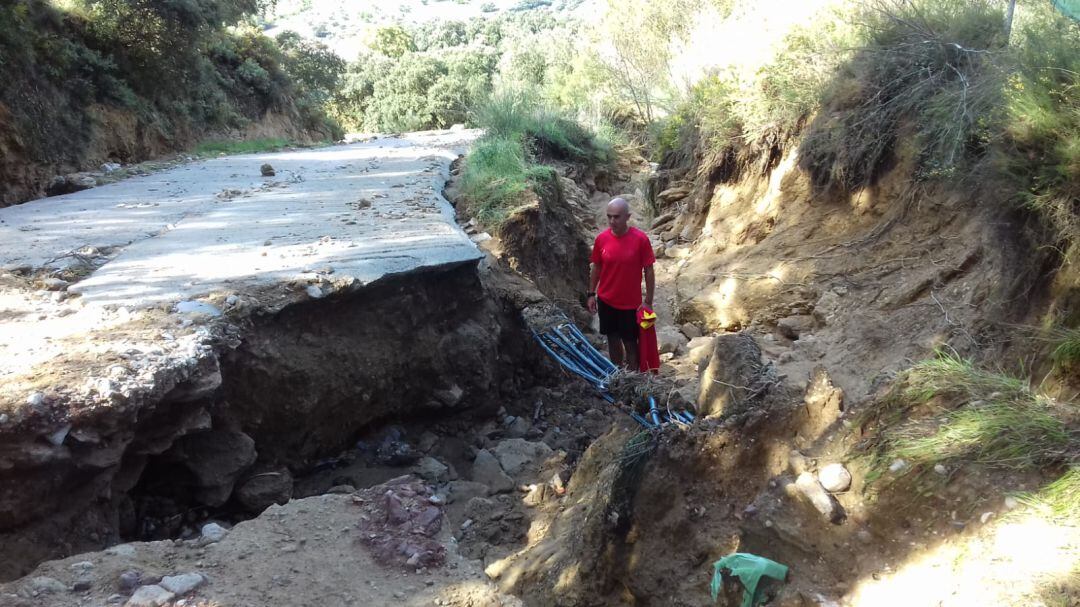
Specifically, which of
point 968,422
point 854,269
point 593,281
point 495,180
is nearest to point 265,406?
point 593,281

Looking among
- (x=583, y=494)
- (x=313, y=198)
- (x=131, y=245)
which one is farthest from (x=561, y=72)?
(x=583, y=494)

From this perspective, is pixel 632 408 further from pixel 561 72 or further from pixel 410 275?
pixel 561 72

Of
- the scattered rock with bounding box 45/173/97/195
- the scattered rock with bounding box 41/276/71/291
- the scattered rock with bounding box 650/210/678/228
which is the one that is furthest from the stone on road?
the scattered rock with bounding box 650/210/678/228

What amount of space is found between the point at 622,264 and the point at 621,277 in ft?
0.35

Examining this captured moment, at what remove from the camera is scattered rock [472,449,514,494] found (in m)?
4.48

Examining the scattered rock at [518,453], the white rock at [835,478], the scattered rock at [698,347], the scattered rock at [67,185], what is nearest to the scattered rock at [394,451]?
the scattered rock at [518,453]

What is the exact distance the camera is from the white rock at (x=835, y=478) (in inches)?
115

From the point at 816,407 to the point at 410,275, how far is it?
278 cm

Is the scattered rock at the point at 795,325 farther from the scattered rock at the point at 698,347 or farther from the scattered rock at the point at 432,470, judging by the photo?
the scattered rock at the point at 432,470

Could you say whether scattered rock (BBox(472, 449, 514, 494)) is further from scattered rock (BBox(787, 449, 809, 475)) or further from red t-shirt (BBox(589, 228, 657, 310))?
scattered rock (BBox(787, 449, 809, 475))

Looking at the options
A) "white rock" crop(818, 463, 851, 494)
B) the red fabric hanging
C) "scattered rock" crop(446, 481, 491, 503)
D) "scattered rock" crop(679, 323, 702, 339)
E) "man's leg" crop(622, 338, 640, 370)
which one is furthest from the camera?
"scattered rock" crop(679, 323, 702, 339)

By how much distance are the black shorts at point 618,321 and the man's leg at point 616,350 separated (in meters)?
0.11

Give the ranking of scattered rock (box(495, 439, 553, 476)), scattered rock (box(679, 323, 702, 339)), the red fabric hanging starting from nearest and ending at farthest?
scattered rock (box(495, 439, 553, 476))
the red fabric hanging
scattered rock (box(679, 323, 702, 339))

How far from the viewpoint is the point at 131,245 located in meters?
5.24
